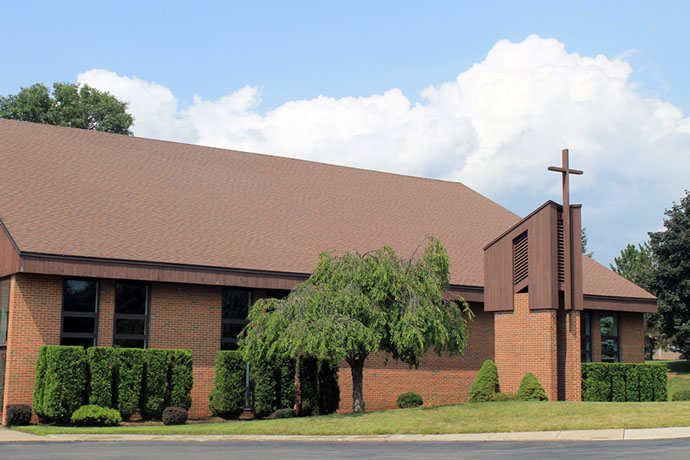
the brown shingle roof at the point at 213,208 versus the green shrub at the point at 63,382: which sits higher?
the brown shingle roof at the point at 213,208

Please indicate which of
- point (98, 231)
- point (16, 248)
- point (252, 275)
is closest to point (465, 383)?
point (252, 275)

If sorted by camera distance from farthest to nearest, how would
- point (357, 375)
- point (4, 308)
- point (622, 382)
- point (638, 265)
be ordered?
point (638, 265) → point (622, 382) → point (4, 308) → point (357, 375)

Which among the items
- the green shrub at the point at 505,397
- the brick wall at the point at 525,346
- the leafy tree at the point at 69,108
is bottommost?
the green shrub at the point at 505,397

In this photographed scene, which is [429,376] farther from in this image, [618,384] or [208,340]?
[208,340]

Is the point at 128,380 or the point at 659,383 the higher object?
the point at 128,380

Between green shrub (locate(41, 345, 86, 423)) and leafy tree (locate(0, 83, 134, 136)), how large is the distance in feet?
93.3

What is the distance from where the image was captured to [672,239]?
4891cm

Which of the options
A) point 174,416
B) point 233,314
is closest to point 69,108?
point 233,314

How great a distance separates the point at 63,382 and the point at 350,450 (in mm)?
9966

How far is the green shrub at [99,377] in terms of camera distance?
2267cm

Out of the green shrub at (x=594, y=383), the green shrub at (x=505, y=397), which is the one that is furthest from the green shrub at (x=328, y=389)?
the green shrub at (x=594, y=383)

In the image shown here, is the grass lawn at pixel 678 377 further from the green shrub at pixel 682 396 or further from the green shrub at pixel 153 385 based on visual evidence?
the green shrub at pixel 153 385

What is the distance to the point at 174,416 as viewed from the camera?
910 inches

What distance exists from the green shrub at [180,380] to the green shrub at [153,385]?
0.94ft
